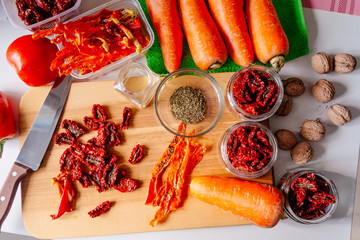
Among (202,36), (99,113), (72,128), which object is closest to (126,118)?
(99,113)

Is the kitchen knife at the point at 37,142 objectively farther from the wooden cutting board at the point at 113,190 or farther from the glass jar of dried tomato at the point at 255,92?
the glass jar of dried tomato at the point at 255,92

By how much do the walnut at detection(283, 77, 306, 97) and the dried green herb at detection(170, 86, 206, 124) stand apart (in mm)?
393

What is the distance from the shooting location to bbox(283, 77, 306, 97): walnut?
1.35m

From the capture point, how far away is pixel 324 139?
4.60ft

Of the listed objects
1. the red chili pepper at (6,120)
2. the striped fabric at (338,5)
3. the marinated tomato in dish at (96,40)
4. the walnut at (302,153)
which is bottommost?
the walnut at (302,153)

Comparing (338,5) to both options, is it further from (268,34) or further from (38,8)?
(38,8)

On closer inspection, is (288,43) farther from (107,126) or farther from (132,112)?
(107,126)

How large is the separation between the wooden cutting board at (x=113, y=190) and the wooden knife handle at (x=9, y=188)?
51 mm

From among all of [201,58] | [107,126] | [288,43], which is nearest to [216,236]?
[107,126]

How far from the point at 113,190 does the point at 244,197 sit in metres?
0.58

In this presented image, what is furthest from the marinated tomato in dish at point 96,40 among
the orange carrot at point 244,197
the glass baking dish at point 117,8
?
the orange carrot at point 244,197

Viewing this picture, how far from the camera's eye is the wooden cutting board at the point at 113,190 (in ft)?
4.36

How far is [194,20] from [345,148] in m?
0.93

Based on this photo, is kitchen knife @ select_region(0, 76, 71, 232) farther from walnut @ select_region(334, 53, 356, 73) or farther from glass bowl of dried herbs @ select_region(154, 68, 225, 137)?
walnut @ select_region(334, 53, 356, 73)
